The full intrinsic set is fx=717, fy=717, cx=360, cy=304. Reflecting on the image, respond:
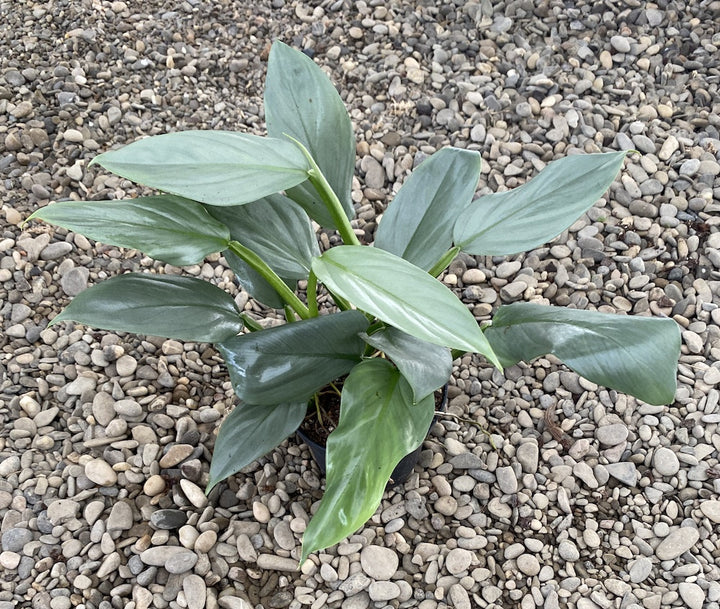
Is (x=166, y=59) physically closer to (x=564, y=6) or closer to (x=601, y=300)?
(x=564, y=6)

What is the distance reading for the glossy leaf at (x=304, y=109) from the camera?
1071mm

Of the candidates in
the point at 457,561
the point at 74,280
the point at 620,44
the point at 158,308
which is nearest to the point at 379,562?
the point at 457,561

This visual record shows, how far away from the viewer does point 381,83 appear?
6.10 feet

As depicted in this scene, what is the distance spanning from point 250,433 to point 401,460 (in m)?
0.26

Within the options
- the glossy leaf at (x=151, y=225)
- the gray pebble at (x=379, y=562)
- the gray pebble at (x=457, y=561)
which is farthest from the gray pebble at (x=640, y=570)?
the glossy leaf at (x=151, y=225)

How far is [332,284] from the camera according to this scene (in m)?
0.75

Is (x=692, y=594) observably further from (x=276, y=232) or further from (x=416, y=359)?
(x=276, y=232)

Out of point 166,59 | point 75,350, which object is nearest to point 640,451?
point 75,350

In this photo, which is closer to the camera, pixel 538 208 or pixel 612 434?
pixel 538 208

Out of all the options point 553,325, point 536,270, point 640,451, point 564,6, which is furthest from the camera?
point 564,6

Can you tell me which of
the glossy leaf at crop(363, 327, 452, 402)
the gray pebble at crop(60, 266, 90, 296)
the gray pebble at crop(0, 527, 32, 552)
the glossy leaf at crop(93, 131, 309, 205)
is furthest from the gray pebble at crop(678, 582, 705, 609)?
the gray pebble at crop(60, 266, 90, 296)

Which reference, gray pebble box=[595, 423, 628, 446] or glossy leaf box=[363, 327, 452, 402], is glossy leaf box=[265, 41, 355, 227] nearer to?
glossy leaf box=[363, 327, 452, 402]

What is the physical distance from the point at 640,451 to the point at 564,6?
129 cm

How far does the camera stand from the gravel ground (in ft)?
3.95
